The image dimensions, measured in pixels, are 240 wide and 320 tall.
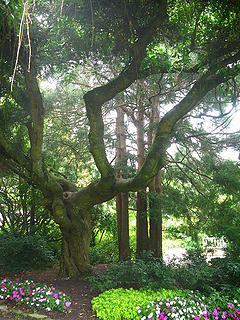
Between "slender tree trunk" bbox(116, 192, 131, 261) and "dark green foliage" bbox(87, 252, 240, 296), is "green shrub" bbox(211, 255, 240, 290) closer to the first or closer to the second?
"dark green foliage" bbox(87, 252, 240, 296)

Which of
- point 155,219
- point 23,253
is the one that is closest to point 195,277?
point 155,219

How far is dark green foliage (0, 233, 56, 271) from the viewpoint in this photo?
6547mm

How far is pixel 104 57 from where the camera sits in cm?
477

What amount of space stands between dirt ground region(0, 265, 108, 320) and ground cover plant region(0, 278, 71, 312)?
80 millimetres

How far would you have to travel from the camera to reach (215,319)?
131 inches

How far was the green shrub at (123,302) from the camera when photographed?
3369 mm

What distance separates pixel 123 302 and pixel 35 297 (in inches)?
53.7

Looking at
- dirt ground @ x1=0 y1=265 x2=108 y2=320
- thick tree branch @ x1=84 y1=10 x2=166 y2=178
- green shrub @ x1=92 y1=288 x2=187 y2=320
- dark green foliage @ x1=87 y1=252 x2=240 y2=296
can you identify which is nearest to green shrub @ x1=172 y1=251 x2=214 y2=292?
dark green foliage @ x1=87 y1=252 x2=240 y2=296

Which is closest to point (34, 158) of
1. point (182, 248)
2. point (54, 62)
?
point (54, 62)

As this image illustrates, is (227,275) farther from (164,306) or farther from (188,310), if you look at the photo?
(164,306)

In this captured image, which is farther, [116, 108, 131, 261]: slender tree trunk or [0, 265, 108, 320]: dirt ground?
[116, 108, 131, 261]: slender tree trunk

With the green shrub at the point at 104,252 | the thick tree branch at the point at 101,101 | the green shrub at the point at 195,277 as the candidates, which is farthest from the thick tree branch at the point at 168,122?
the green shrub at the point at 104,252

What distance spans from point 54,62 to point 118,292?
4.37m

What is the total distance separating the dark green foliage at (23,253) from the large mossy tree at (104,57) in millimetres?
1702
